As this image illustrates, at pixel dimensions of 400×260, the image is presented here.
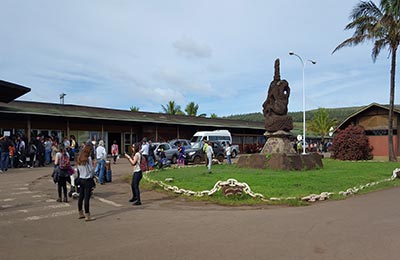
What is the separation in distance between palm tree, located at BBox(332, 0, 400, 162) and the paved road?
642 inches

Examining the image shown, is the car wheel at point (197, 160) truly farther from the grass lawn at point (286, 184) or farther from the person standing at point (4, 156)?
the person standing at point (4, 156)

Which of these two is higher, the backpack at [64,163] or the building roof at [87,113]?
the building roof at [87,113]

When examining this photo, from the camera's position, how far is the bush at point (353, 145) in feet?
89.7

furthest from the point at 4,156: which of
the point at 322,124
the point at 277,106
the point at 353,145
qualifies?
the point at 322,124

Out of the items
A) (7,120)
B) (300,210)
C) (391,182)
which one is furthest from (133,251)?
(7,120)

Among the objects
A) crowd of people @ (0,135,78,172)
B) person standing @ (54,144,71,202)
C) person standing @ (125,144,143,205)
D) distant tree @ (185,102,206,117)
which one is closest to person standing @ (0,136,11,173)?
crowd of people @ (0,135,78,172)

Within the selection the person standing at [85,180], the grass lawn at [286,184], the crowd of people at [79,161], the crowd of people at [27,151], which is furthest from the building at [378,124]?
the person standing at [85,180]

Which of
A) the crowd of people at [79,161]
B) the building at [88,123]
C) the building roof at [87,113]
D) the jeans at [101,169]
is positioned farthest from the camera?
the building at [88,123]

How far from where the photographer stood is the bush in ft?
89.7

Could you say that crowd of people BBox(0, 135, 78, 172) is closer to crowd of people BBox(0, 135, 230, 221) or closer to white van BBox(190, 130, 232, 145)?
crowd of people BBox(0, 135, 230, 221)

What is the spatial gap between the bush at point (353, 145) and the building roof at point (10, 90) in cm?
2135

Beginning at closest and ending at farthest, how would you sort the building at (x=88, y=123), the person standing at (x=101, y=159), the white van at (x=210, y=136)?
the person standing at (x=101, y=159) < the building at (x=88, y=123) < the white van at (x=210, y=136)

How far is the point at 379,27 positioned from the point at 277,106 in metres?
9.66

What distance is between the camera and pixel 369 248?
607cm
